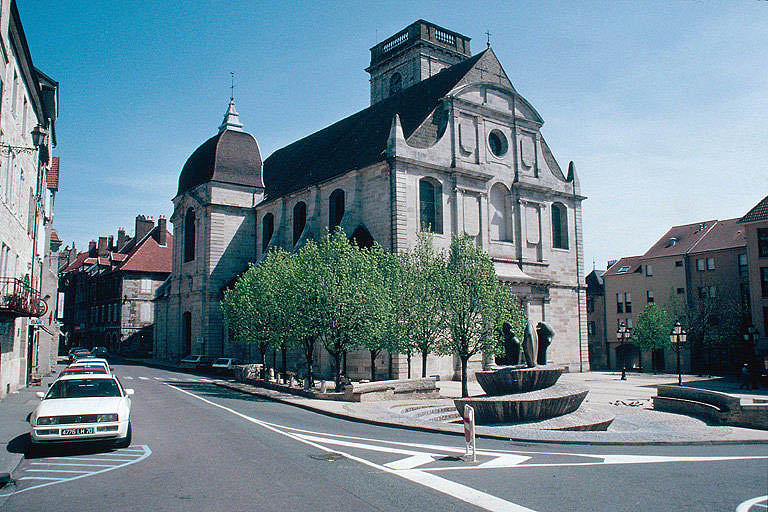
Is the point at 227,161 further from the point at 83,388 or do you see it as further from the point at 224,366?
the point at 83,388

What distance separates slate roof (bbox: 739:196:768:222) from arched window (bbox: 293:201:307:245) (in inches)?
1222

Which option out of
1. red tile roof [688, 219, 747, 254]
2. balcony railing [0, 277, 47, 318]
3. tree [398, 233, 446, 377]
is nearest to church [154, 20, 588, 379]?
tree [398, 233, 446, 377]

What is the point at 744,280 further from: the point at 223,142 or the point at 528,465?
the point at 528,465

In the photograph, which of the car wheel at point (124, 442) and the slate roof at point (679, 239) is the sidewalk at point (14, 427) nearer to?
the car wheel at point (124, 442)

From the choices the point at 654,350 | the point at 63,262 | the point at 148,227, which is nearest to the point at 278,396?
the point at 654,350

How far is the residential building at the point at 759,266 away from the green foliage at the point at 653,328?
9.45m

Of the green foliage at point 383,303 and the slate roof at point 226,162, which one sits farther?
the slate roof at point 226,162

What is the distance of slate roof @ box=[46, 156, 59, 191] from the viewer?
38.2 meters

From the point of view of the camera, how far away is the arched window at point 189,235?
170ft

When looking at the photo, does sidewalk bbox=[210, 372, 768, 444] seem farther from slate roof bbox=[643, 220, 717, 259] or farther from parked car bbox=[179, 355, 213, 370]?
slate roof bbox=[643, 220, 717, 259]

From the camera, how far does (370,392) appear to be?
915 inches

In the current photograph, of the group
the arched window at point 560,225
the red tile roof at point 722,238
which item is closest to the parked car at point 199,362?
the arched window at point 560,225

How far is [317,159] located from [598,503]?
41.9 m

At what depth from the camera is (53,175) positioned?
39031mm
